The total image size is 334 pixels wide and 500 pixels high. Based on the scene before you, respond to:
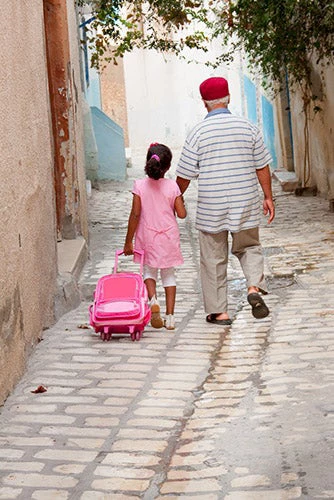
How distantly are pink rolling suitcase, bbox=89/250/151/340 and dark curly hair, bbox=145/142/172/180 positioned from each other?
2.45 ft

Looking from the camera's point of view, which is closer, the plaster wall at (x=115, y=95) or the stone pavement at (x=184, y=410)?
the stone pavement at (x=184, y=410)

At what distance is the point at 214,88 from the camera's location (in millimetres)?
7629

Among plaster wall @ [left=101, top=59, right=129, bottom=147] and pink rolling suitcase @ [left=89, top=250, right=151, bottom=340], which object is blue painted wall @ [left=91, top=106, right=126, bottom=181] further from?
pink rolling suitcase @ [left=89, top=250, right=151, bottom=340]

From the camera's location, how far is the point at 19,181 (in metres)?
6.65

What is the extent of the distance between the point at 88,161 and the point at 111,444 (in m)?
16.5

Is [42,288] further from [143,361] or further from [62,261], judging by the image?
A: [62,261]

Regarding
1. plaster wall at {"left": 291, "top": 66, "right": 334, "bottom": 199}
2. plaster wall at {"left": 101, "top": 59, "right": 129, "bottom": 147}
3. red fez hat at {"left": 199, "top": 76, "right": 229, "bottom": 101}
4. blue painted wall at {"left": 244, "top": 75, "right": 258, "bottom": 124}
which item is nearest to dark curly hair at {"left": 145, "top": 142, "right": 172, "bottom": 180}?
red fez hat at {"left": 199, "top": 76, "right": 229, "bottom": 101}

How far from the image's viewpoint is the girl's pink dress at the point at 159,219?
775 cm

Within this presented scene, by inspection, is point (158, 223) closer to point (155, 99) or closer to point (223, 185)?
point (223, 185)

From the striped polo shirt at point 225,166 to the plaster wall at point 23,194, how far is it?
112cm

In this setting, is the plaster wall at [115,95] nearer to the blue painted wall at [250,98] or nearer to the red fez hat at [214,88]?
the blue painted wall at [250,98]

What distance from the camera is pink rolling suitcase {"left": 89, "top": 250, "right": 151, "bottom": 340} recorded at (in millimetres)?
7191

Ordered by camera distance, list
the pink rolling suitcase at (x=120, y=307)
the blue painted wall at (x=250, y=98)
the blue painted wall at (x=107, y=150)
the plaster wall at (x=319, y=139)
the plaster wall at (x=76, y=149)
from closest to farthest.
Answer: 1. the pink rolling suitcase at (x=120, y=307)
2. the plaster wall at (x=76, y=149)
3. the plaster wall at (x=319, y=139)
4. the blue painted wall at (x=107, y=150)
5. the blue painted wall at (x=250, y=98)

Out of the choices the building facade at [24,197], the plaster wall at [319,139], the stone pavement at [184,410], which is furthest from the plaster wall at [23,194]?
the plaster wall at [319,139]
